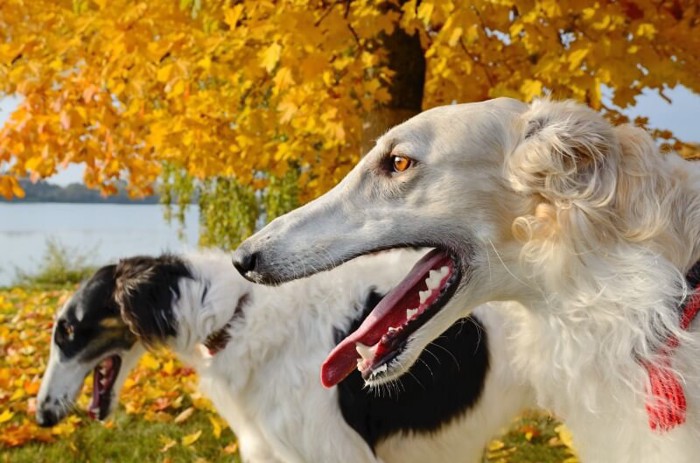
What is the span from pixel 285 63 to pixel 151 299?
1.94m

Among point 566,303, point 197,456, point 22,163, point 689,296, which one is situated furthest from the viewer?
point 22,163

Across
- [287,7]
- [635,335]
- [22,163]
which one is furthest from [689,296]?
[22,163]

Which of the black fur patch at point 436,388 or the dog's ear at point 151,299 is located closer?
the black fur patch at point 436,388

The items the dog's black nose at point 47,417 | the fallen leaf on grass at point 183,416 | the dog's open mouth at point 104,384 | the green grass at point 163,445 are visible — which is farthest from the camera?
the fallen leaf on grass at point 183,416

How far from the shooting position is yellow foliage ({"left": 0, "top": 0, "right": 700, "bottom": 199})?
449 cm

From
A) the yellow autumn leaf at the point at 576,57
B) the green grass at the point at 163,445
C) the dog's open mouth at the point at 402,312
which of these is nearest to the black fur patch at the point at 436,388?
the dog's open mouth at the point at 402,312

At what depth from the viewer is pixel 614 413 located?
A: 198 cm

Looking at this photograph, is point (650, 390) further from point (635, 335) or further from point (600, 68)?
point (600, 68)

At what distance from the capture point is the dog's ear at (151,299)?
3.53 metres

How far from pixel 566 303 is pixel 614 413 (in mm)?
329

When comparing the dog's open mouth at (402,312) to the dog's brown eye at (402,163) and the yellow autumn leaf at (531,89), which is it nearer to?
the dog's brown eye at (402,163)

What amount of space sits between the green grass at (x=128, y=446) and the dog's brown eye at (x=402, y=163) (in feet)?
10.3

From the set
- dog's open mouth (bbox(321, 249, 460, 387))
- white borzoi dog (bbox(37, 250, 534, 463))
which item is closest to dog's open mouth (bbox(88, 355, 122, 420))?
white borzoi dog (bbox(37, 250, 534, 463))

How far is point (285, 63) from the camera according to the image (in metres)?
4.73
